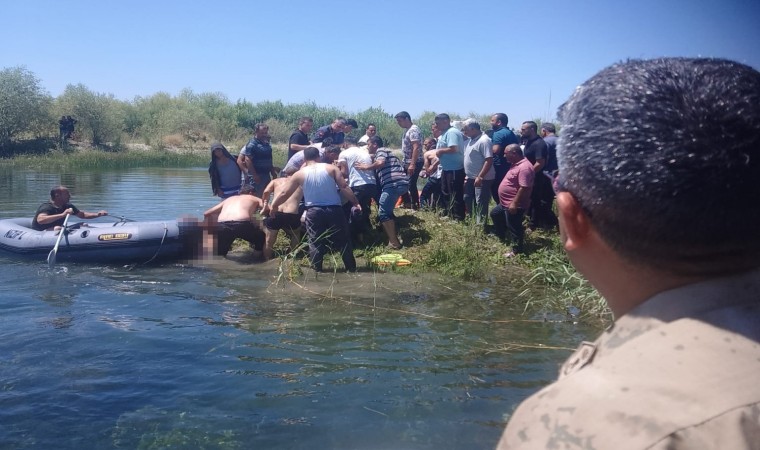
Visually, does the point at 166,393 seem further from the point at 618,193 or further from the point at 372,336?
the point at 618,193

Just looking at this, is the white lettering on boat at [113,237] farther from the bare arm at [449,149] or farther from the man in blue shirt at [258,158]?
the bare arm at [449,149]

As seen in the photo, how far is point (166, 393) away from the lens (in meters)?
4.93

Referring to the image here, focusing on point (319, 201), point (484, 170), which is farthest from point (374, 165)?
point (484, 170)

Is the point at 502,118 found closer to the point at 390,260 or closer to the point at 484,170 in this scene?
the point at 484,170

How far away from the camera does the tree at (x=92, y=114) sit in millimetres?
40062

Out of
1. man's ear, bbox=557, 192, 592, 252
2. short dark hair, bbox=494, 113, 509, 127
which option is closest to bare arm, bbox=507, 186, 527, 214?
short dark hair, bbox=494, 113, 509, 127

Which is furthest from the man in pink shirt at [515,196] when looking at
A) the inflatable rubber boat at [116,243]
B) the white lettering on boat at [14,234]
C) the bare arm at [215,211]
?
the white lettering on boat at [14,234]

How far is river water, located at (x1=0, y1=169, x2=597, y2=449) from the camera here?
4.34m

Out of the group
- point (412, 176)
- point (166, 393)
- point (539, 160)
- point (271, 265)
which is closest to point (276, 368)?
point (166, 393)

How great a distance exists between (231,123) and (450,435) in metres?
46.1

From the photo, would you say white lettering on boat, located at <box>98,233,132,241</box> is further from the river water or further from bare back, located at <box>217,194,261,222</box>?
bare back, located at <box>217,194,261,222</box>

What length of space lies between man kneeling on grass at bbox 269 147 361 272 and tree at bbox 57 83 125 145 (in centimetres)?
3542

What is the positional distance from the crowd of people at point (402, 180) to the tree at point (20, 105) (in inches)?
1228

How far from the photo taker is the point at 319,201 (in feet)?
28.1
